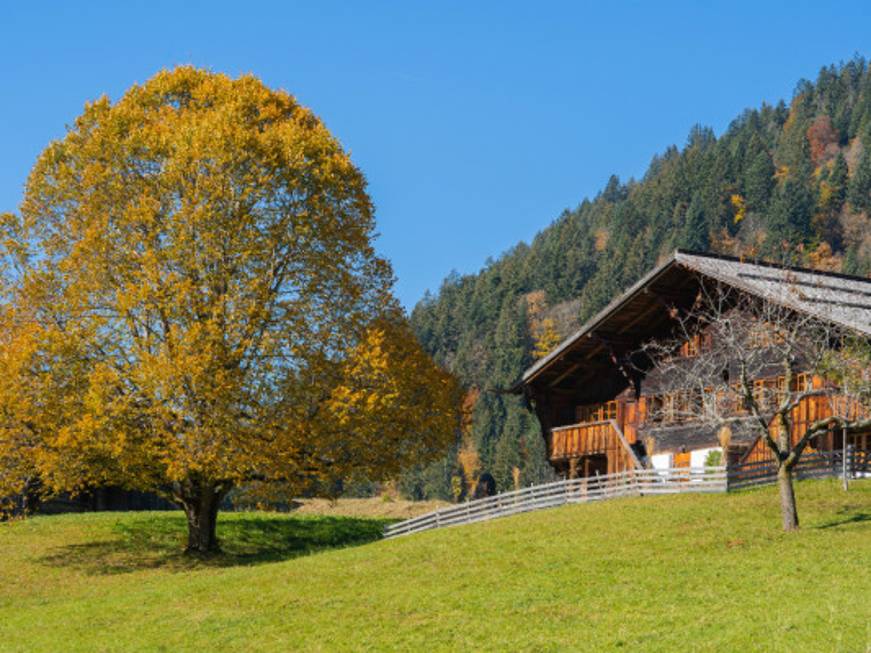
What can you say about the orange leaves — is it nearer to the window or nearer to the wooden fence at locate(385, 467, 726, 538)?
the wooden fence at locate(385, 467, 726, 538)

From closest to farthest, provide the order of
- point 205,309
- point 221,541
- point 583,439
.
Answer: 1. point 205,309
2. point 221,541
3. point 583,439

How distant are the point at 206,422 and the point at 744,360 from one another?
53.2 ft

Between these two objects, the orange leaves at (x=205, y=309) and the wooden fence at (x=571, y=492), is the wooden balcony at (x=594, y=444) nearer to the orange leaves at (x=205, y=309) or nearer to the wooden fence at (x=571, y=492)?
the wooden fence at (x=571, y=492)

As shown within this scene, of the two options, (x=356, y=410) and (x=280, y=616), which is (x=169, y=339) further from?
(x=280, y=616)

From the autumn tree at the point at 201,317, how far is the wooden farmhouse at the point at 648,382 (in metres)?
9.12

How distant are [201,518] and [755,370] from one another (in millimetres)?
20187

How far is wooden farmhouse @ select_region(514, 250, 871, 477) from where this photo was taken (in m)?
38.4

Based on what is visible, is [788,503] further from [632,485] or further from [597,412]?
[597,412]

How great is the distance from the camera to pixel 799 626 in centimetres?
1884

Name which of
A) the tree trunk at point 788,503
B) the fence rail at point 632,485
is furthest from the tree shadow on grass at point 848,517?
the fence rail at point 632,485

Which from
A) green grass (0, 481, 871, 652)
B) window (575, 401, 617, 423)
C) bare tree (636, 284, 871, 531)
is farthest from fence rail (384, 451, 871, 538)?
window (575, 401, 617, 423)

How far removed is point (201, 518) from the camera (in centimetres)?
3859

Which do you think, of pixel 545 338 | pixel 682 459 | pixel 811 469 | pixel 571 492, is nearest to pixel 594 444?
pixel 682 459

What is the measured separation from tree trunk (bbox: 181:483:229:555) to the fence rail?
6577 millimetres
